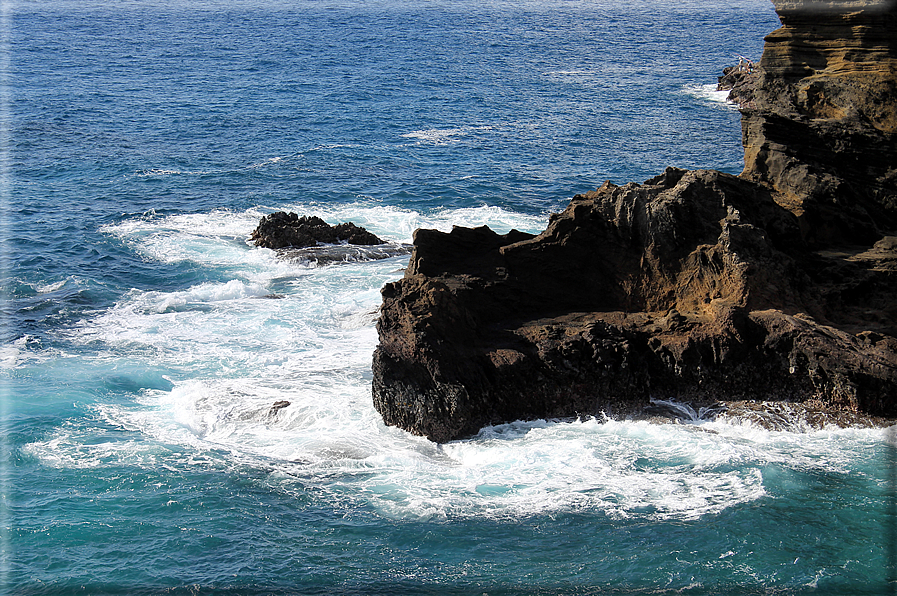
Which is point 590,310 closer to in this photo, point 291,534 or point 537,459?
point 537,459

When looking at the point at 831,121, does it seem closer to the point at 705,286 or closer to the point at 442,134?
the point at 705,286

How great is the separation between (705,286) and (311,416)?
971 cm

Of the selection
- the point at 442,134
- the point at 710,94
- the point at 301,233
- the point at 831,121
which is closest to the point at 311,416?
the point at 301,233

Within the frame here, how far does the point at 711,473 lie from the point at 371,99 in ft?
152

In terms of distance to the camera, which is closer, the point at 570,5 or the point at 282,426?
the point at 282,426

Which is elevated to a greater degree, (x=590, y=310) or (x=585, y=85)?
(x=585, y=85)

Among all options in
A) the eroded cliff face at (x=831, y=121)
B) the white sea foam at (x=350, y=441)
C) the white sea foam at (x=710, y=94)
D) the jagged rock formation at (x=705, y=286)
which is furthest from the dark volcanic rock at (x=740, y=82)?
the white sea foam at (x=350, y=441)

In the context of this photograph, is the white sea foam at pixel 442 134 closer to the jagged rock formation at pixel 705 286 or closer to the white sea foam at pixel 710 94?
the white sea foam at pixel 710 94

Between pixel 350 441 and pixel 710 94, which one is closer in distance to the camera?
pixel 350 441

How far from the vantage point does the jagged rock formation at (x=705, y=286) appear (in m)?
17.0

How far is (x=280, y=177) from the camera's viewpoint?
39.7 m

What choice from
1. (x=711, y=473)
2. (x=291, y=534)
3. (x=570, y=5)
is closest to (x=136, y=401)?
(x=291, y=534)

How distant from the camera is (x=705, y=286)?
18609mm

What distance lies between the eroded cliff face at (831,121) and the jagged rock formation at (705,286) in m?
0.04
